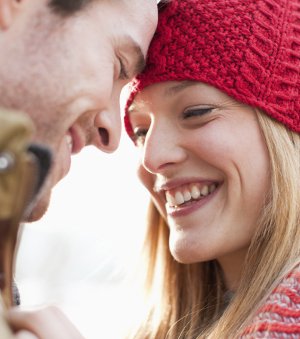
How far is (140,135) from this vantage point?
2303mm

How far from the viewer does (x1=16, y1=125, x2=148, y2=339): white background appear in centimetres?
274

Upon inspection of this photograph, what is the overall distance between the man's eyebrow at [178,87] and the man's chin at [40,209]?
0.55 m

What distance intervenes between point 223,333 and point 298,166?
1.69ft

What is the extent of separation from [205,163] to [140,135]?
0.27 metres

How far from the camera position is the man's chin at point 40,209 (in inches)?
66.7

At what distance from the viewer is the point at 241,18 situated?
6.85 feet

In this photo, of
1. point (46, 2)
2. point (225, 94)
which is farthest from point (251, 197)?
point (46, 2)

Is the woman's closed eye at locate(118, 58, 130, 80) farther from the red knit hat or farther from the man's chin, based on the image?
the man's chin

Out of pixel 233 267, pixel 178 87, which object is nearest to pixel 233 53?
pixel 178 87

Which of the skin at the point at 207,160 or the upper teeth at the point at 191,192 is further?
the upper teeth at the point at 191,192

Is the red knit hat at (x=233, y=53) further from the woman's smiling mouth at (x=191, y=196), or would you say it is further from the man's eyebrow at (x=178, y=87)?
the woman's smiling mouth at (x=191, y=196)

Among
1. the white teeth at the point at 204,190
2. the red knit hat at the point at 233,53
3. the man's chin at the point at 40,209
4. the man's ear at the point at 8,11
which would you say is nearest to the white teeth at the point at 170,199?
the white teeth at the point at 204,190

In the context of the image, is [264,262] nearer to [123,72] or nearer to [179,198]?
[179,198]

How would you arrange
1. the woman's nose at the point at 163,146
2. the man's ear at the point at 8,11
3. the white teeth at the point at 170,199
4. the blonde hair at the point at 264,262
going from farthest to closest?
1. the white teeth at the point at 170,199
2. the woman's nose at the point at 163,146
3. the blonde hair at the point at 264,262
4. the man's ear at the point at 8,11
